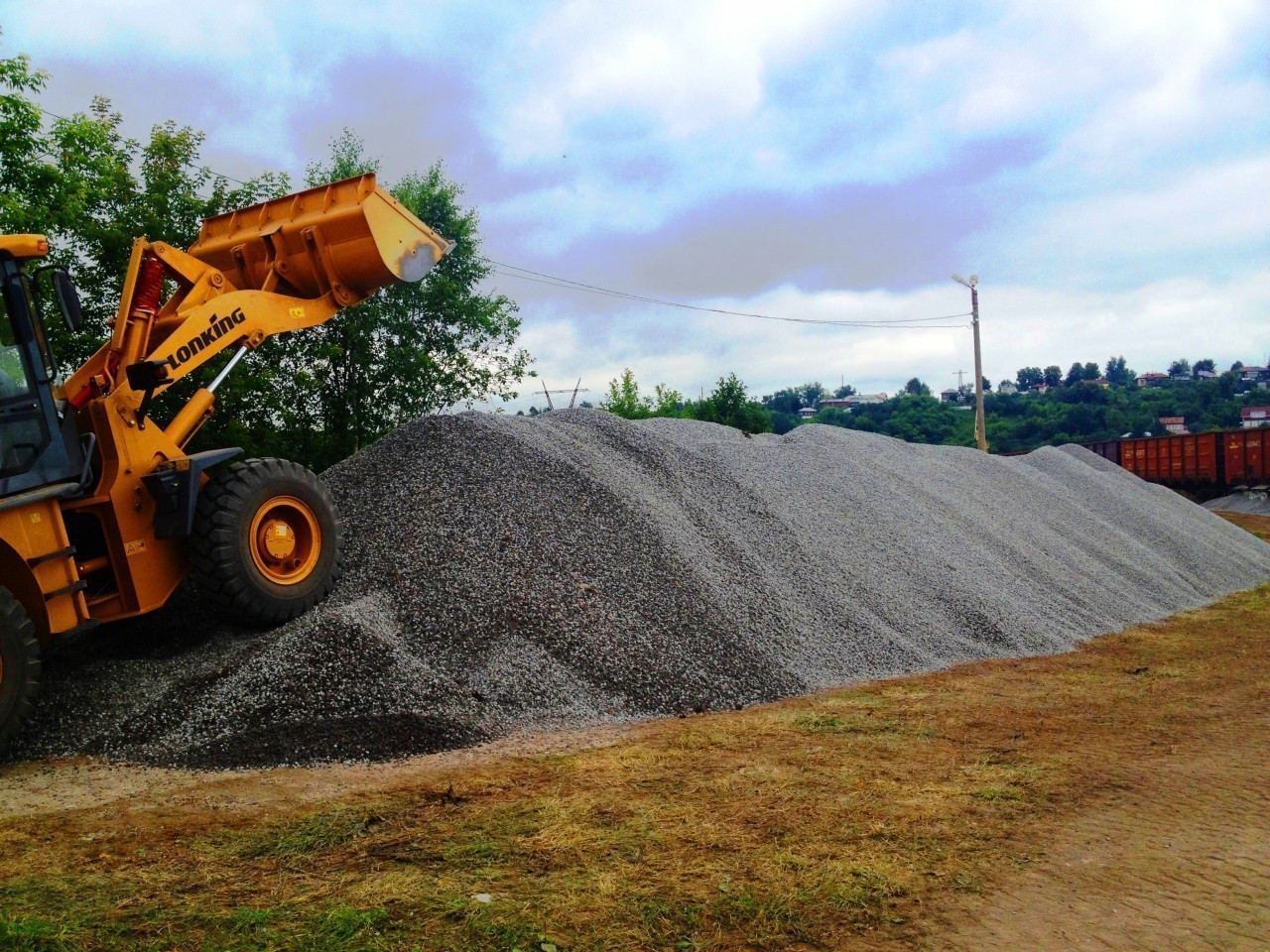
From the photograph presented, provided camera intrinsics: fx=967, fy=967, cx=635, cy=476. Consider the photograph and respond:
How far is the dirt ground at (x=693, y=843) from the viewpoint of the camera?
3852mm

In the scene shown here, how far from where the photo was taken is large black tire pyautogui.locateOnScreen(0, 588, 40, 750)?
5.88m

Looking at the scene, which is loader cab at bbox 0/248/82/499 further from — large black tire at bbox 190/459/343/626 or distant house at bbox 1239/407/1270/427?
distant house at bbox 1239/407/1270/427

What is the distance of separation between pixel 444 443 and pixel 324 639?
12.6 feet

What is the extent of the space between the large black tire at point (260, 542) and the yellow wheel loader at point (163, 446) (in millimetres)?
12

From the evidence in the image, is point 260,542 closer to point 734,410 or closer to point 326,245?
point 326,245

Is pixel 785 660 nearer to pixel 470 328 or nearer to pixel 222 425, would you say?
pixel 222 425

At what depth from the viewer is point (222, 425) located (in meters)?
15.3

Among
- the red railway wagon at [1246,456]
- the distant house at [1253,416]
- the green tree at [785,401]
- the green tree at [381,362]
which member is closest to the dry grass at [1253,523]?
the red railway wagon at [1246,456]

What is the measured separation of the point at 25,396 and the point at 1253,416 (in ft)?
208

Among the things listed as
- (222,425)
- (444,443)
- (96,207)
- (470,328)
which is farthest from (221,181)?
(444,443)

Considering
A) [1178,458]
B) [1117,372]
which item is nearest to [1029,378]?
[1117,372]

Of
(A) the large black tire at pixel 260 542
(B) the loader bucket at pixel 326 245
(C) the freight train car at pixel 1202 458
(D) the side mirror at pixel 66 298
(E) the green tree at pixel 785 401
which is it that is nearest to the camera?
(D) the side mirror at pixel 66 298

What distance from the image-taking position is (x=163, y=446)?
7.27m

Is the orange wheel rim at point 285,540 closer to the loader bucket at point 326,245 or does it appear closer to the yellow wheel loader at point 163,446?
the yellow wheel loader at point 163,446
